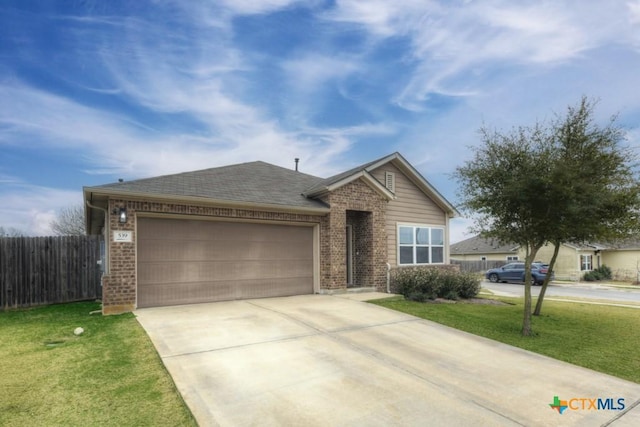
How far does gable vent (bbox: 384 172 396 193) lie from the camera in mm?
13758

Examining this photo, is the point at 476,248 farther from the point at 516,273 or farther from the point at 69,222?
the point at 69,222

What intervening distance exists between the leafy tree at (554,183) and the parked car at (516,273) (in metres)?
17.5

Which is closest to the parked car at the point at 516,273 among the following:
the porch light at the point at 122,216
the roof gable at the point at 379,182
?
the roof gable at the point at 379,182

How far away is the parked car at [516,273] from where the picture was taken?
2366 centimetres

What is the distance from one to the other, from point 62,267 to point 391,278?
10.5 m

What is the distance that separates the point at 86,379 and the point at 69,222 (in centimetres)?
3156

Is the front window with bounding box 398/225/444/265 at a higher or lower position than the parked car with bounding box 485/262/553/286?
higher

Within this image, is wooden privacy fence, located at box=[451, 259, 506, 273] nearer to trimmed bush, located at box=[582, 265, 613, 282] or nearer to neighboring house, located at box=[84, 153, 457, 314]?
trimmed bush, located at box=[582, 265, 613, 282]

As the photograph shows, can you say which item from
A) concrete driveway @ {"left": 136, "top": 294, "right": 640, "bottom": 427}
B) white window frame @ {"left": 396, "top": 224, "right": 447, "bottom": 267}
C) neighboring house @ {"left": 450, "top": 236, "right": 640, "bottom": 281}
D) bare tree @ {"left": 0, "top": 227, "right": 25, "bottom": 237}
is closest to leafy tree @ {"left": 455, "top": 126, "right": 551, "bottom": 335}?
concrete driveway @ {"left": 136, "top": 294, "right": 640, "bottom": 427}

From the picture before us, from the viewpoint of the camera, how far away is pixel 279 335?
6340mm

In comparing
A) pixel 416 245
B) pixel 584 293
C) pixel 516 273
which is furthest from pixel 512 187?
pixel 516 273

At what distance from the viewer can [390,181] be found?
13.8 meters

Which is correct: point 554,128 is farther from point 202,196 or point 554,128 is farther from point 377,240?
point 202,196

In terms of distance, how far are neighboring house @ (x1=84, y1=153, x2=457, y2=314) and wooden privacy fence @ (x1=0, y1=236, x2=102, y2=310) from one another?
0.99 m
